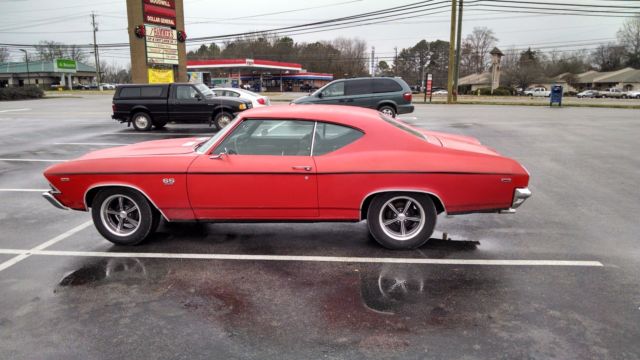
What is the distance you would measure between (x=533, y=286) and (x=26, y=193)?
24.6ft

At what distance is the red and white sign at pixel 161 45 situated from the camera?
76.4ft

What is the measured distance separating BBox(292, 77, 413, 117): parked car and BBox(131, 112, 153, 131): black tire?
217 inches

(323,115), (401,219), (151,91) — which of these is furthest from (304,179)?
(151,91)

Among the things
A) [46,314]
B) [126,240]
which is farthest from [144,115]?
[46,314]

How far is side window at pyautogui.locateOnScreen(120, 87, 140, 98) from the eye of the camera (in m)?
15.9

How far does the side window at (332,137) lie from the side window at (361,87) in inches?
490

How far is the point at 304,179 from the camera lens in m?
4.41

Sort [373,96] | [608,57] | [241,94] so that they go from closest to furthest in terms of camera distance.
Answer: [373,96], [241,94], [608,57]

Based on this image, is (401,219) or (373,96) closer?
(401,219)

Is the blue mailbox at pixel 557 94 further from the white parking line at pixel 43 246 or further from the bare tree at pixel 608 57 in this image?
the bare tree at pixel 608 57

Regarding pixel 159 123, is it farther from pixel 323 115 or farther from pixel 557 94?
pixel 557 94

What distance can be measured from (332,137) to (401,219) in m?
1.10

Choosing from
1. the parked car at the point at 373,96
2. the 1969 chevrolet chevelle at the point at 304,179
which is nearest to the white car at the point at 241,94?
the parked car at the point at 373,96

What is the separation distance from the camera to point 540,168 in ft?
28.6
